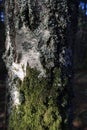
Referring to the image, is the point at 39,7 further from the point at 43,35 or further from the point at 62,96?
the point at 62,96

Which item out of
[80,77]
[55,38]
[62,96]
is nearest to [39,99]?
[62,96]

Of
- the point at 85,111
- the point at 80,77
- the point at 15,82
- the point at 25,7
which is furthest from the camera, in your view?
the point at 80,77

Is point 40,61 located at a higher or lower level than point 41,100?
higher

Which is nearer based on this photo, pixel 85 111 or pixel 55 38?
pixel 55 38

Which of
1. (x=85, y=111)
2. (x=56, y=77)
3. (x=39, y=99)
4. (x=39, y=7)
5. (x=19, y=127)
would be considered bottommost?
(x=85, y=111)
